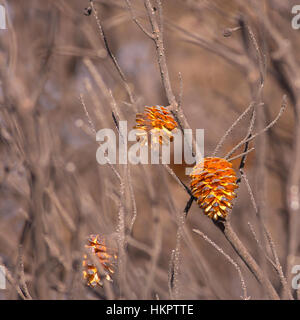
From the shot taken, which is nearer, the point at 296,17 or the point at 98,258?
the point at 98,258

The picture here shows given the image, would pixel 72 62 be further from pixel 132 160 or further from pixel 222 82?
pixel 132 160

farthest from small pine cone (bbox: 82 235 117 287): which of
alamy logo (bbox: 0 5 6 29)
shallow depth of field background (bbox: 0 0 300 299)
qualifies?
alamy logo (bbox: 0 5 6 29)

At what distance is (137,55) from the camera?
7.13 feet

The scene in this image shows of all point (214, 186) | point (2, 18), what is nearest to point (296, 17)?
point (214, 186)

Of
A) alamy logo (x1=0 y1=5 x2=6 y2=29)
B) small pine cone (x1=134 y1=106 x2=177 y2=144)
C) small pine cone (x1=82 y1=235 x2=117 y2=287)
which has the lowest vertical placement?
small pine cone (x1=82 y1=235 x2=117 y2=287)

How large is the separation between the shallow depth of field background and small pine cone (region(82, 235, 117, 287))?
3 cm

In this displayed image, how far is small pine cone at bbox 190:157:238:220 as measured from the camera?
2.42 ft

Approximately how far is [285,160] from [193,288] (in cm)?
85

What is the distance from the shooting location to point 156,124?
79 cm

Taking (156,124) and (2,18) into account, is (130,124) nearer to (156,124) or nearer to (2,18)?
(156,124)

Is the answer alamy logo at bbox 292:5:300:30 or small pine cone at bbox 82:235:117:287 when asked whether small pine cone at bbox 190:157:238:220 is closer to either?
small pine cone at bbox 82:235:117:287

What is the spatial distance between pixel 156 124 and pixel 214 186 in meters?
0.16
